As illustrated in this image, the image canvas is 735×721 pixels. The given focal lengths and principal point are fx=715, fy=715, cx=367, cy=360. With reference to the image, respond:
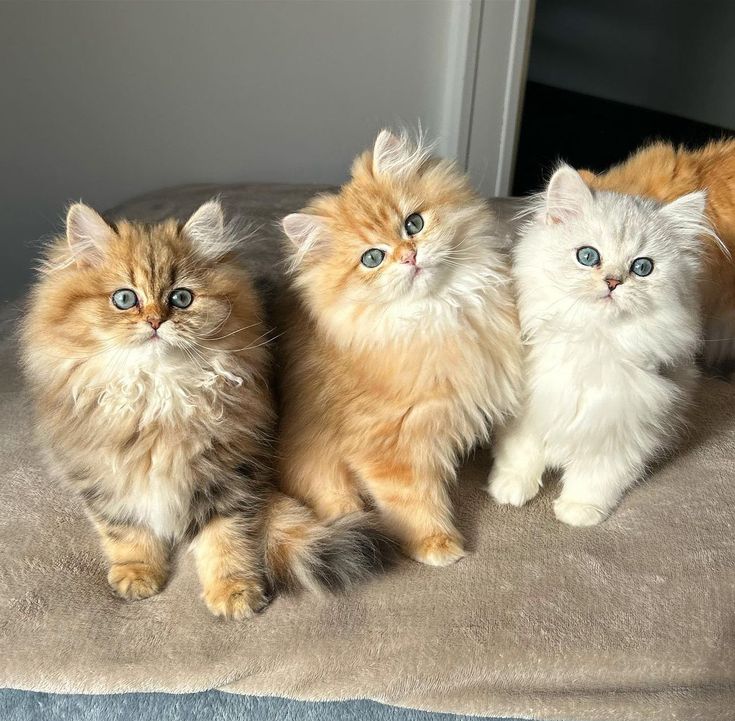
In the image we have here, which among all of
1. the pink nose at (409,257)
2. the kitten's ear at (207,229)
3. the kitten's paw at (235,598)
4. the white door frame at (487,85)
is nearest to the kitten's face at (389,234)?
the pink nose at (409,257)

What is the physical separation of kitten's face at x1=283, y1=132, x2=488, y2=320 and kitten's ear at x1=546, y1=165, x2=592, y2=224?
0.12 m

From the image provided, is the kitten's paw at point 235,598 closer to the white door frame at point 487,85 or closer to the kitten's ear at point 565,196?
the kitten's ear at point 565,196

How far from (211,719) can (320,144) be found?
2.31 m

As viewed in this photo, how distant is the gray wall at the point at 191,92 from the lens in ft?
7.52

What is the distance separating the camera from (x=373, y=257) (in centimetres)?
121

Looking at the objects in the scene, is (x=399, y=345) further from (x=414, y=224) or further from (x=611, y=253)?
(x=611, y=253)

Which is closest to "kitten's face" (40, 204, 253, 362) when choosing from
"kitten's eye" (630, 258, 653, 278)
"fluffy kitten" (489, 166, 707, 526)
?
"fluffy kitten" (489, 166, 707, 526)

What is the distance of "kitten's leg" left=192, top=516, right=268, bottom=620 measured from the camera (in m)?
1.13

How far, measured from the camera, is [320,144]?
2.89m

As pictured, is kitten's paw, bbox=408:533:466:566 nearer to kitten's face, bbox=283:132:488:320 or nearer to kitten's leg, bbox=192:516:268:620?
kitten's leg, bbox=192:516:268:620

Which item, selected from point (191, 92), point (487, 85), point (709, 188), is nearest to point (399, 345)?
point (709, 188)

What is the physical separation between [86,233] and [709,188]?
1295 millimetres

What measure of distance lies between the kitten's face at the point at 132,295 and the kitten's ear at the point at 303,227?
146 millimetres

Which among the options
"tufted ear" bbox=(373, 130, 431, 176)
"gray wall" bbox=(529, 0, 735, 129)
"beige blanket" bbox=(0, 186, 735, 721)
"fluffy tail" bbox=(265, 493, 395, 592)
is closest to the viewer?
"beige blanket" bbox=(0, 186, 735, 721)
